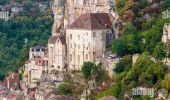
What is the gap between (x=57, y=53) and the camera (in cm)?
9500

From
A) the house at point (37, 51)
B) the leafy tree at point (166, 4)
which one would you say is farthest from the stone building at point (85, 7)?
the house at point (37, 51)

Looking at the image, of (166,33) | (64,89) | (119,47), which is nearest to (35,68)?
(64,89)

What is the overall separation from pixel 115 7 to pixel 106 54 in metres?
6.46

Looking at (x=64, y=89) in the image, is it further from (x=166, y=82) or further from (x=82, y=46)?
(x=166, y=82)

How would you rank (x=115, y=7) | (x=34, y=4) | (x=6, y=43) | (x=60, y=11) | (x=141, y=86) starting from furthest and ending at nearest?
(x=34, y=4) → (x=6, y=43) → (x=60, y=11) → (x=115, y=7) → (x=141, y=86)

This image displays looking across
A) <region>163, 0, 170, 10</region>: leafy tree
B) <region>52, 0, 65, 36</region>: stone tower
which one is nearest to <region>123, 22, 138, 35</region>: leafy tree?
<region>163, 0, 170, 10</region>: leafy tree

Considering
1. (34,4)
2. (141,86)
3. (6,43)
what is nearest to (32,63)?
(141,86)

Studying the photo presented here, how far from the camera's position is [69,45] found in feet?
307

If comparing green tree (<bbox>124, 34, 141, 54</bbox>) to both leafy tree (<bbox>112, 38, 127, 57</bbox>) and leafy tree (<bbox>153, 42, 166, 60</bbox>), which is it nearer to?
leafy tree (<bbox>112, 38, 127, 57</bbox>)

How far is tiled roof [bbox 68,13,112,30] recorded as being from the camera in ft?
299

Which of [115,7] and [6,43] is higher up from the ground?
[115,7]

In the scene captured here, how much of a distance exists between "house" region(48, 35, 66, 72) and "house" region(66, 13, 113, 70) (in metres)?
0.64

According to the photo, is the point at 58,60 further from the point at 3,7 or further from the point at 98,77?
the point at 3,7

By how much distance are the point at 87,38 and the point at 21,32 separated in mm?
41548
